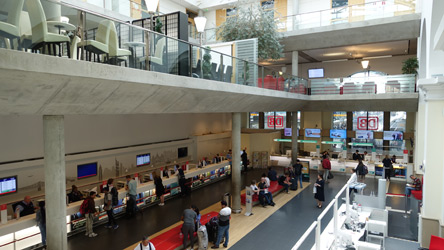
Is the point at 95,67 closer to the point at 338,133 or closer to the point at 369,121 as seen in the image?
the point at 338,133

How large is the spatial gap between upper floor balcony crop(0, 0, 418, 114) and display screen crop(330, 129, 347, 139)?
15745 mm

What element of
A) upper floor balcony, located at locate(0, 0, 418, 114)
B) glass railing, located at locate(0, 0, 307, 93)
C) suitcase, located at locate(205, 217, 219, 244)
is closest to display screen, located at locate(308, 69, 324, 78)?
upper floor balcony, located at locate(0, 0, 418, 114)

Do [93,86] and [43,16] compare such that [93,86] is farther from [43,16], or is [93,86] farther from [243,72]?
[243,72]

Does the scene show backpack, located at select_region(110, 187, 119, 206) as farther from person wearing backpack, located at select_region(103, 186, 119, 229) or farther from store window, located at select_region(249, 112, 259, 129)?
store window, located at select_region(249, 112, 259, 129)

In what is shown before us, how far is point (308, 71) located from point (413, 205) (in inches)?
585

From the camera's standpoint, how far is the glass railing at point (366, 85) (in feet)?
48.6

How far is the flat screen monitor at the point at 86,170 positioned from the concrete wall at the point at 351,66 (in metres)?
19.3

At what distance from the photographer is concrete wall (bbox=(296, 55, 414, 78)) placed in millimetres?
22328

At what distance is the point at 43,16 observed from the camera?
15.5 feet

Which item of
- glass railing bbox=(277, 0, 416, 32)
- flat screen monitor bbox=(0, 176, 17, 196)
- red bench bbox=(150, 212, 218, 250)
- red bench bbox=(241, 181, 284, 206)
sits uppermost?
glass railing bbox=(277, 0, 416, 32)

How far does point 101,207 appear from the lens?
10945 mm

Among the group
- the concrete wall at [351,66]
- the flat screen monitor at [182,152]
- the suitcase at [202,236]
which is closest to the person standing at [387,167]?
the concrete wall at [351,66]

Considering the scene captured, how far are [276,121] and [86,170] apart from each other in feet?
60.4

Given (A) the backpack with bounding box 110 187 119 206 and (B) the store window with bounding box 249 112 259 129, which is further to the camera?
(B) the store window with bounding box 249 112 259 129
